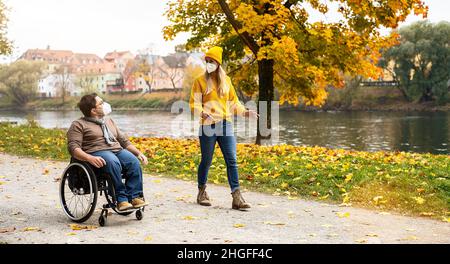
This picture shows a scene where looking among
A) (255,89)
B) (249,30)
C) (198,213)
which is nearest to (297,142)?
(255,89)

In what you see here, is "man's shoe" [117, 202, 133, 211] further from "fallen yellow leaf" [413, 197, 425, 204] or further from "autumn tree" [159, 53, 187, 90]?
"autumn tree" [159, 53, 187, 90]

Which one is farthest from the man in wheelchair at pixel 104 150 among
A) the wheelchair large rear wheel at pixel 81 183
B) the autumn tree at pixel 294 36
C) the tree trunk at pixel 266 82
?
the tree trunk at pixel 266 82

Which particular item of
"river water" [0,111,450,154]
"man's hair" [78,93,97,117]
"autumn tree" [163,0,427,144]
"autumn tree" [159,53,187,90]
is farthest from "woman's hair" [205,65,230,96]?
"autumn tree" [159,53,187,90]

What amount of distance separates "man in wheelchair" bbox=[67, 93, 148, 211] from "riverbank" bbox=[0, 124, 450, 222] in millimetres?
2683

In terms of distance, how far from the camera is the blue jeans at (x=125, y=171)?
6.17 m

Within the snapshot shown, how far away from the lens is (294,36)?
16.3 m

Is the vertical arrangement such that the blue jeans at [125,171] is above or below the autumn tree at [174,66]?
below

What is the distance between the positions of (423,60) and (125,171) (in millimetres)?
53886

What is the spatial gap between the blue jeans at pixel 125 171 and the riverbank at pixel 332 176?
265 cm

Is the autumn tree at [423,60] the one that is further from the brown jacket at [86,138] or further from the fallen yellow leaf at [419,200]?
the brown jacket at [86,138]

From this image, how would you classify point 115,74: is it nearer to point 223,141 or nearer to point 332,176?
point 332,176

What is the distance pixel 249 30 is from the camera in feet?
48.1
